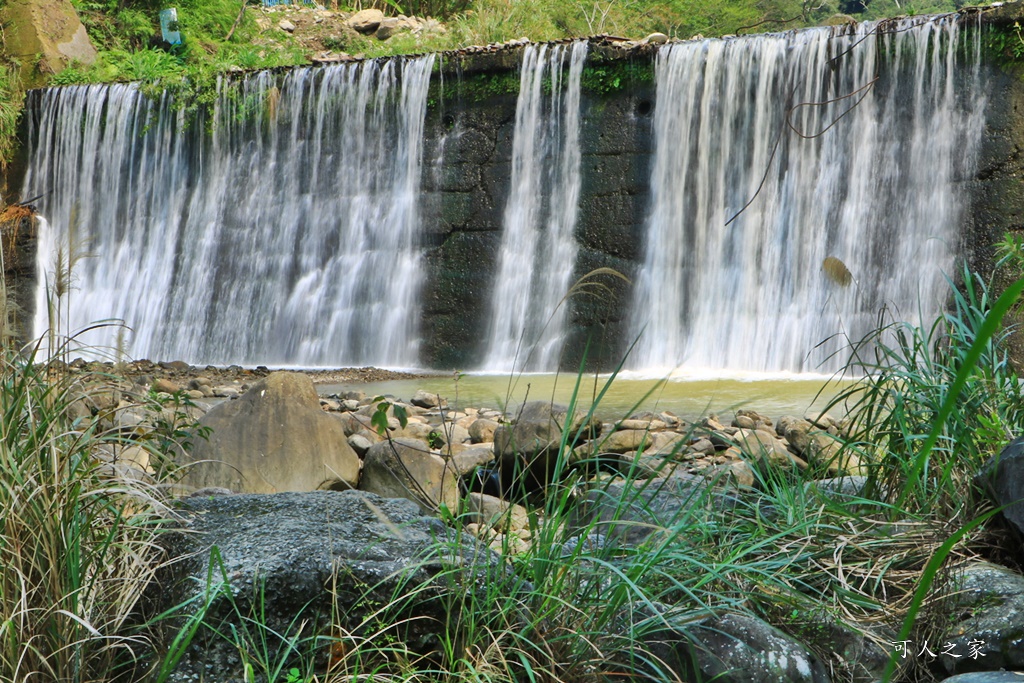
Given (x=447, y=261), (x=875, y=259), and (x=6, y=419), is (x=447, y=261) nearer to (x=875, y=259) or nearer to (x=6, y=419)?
(x=875, y=259)

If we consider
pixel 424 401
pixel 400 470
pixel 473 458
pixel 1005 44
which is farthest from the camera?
pixel 1005 44

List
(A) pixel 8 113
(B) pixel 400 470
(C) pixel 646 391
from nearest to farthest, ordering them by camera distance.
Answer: (B) pixel 400 470
(C) pixel 646 391
(A) pixel 8 113

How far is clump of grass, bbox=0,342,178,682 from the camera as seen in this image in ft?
6.82

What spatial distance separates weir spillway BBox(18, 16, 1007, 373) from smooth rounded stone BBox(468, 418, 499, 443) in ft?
10.3

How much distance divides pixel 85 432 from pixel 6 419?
0.16m

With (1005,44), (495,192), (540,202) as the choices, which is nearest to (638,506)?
(1005,44)

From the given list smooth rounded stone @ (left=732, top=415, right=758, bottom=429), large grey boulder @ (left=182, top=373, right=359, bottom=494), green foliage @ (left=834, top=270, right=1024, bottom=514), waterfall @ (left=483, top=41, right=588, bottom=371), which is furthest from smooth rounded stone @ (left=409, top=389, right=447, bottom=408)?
green foliage @ (left=834, top=270, right=1024, bottom=514)

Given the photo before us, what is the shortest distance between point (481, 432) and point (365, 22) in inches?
643

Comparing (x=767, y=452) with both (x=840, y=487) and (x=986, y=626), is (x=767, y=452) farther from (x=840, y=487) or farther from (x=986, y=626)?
(x=986, y=626)

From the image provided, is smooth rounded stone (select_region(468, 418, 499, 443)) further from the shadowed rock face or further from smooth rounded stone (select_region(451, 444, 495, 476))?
the shadowed rock face

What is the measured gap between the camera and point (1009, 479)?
2.70 meters

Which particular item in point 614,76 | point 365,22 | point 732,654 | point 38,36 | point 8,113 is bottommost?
point 732,654

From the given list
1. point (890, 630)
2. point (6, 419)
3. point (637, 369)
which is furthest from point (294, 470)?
point (637, 369)

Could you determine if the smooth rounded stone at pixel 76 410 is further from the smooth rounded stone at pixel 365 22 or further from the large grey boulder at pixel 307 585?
the smooth rounded stone at pixel 365 22
